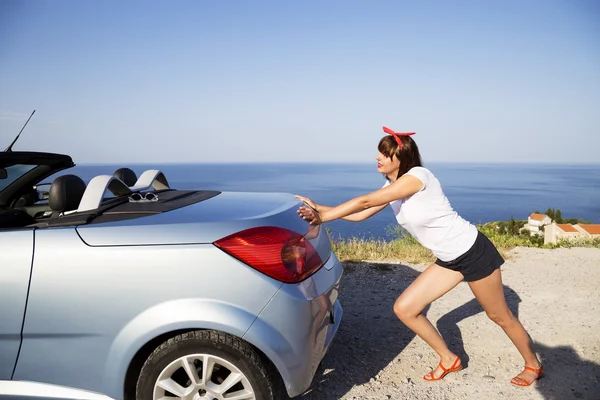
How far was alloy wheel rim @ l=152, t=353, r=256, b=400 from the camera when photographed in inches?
92.3

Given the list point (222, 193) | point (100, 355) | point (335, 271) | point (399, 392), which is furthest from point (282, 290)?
point (399, 392)

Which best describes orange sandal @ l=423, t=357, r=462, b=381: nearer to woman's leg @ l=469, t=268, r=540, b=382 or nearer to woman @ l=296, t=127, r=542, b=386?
woman @ l=296, t=127, r=542, b=386

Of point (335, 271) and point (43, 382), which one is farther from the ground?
point (335, 271)

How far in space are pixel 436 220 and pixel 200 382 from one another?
6.05ft

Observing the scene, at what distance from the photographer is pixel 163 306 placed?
88.9 inches

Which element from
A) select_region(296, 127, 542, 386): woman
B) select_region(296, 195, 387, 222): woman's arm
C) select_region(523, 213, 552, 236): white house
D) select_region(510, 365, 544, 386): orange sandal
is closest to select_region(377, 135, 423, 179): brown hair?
select_region(296, 127, 542, 386): woman

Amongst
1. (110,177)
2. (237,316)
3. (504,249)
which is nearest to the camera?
(237,316)

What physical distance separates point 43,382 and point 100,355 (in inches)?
16.0

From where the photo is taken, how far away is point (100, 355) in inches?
93.3

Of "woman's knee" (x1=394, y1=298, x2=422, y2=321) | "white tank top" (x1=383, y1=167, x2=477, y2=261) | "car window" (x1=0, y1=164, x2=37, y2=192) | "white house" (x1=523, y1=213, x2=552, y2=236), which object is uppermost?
"car window" (x1=0, y1=164, x2=37, y2=192)

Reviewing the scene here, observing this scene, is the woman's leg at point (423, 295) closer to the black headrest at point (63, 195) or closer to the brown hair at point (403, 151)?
the brown hair at point (403, 151)

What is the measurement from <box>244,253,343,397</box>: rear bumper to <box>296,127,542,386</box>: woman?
0.77 m

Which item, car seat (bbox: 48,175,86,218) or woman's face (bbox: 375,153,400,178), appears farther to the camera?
woman's face (bbox: 375,153,400,178)

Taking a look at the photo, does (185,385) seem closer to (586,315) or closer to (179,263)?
(179,263)
